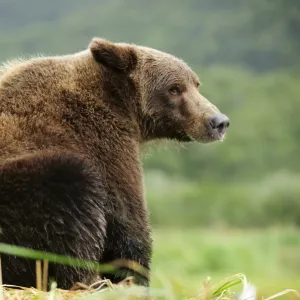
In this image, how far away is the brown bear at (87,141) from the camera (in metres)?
6.21

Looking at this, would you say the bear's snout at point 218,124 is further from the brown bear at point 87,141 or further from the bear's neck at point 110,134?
the bear's neck at point 110,134

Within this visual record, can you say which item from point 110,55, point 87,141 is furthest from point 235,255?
point 87,141

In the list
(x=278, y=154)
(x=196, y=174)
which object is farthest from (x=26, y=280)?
(x=278, y=154)

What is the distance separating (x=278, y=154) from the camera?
267ft

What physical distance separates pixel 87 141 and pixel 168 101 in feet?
3.89

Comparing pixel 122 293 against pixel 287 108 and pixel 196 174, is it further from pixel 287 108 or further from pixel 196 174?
pixel 287 108

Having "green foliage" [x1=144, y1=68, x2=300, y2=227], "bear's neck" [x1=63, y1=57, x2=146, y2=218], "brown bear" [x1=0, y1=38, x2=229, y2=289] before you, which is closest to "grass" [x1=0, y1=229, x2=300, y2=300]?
"green foliage" [x1=144, y1=68, x2=300, y2=227]

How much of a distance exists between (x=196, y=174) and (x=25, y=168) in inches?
2549

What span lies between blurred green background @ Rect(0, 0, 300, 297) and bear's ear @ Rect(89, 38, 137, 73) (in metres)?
0.96

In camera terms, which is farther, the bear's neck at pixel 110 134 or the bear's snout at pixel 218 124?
the bear's snout at pixel 218 124

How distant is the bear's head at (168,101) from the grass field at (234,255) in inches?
1048

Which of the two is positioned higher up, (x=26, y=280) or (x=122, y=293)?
(x=26, y=280)

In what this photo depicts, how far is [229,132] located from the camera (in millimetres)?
77125

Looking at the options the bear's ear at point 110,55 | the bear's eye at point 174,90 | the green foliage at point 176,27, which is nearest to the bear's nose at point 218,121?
the bear's eye at point 174,90
